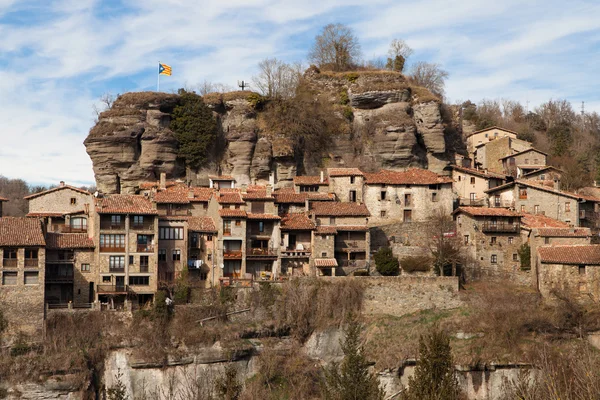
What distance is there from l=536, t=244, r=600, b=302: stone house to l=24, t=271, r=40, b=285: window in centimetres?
3612

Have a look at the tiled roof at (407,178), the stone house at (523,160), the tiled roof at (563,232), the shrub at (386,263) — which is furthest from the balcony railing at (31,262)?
the stone house at (523,160)

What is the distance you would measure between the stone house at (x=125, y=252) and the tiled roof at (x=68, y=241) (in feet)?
3.02

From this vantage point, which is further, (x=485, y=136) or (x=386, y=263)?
(x=485, y=136)

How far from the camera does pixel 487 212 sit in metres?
68.1

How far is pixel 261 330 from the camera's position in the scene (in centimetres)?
6059

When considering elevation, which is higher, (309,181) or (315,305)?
(309,181)

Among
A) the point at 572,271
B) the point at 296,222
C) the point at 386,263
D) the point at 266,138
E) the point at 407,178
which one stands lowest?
the point at 572,271

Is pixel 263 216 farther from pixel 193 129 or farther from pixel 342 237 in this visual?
pixel 193 129

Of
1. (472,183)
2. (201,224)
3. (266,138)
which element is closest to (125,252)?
(201,224)

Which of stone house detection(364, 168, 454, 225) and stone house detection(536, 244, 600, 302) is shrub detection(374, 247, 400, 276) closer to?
stone house detection(364, 168, 454, 225)

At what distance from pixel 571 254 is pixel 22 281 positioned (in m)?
39.0

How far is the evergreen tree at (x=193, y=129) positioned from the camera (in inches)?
3110

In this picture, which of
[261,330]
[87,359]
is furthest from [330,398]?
[87,359]

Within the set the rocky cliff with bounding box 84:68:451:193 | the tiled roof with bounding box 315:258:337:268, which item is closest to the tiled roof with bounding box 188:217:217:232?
the tiled roof with bounding box 315:258:337:268
